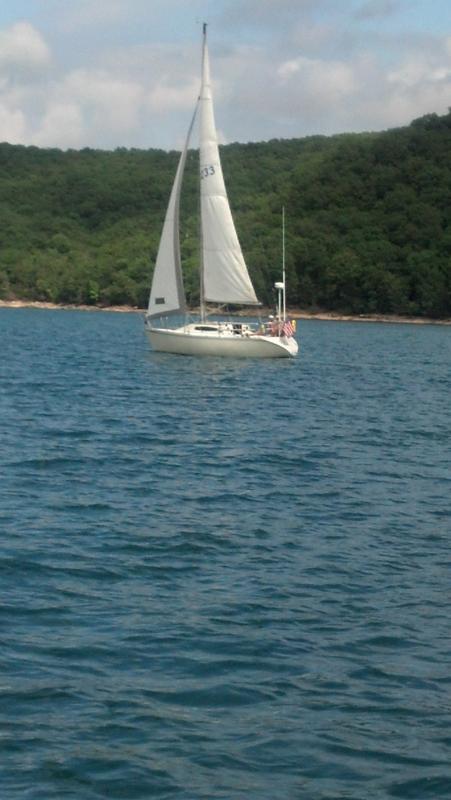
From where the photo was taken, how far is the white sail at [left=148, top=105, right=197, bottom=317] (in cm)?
4803

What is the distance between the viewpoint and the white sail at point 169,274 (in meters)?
48.0

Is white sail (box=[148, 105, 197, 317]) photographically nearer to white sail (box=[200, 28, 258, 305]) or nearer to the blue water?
white sail (box=[200, 28, 258, 305])

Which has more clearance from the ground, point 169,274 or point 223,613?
point 169,274

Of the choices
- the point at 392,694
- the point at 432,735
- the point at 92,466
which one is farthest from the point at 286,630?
the point at 92,466

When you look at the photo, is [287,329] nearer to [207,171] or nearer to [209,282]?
[209,282]

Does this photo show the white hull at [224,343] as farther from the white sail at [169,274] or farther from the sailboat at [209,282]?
the white sail at [169,274]

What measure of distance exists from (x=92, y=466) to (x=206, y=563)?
21.8ft

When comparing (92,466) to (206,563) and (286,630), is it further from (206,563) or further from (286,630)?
(286,630)

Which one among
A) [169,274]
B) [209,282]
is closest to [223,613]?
[169,274]

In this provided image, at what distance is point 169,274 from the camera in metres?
48.3

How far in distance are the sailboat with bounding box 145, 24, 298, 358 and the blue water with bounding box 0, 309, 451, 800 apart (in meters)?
21.0

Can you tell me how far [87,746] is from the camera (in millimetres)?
8664

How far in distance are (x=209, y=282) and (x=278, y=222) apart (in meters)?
87.4

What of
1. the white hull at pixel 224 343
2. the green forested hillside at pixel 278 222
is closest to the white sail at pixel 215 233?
the white hull at pixel 224 343
